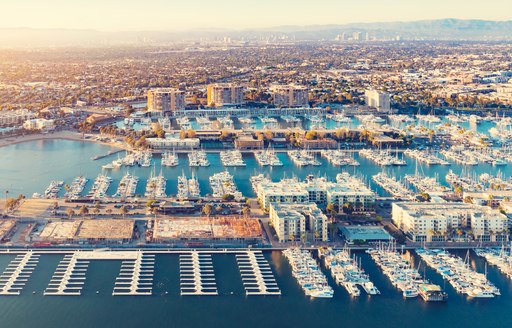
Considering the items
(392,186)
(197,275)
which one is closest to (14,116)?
(392,186)

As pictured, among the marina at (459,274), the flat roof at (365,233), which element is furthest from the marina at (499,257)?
the flat roof at (365,233)

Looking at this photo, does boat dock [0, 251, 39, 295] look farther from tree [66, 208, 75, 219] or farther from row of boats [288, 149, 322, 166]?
row of boats [288, 149, 322, 166]

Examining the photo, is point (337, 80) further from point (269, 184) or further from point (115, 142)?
point (269, 184)

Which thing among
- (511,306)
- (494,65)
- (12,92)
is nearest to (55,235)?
(511,306)

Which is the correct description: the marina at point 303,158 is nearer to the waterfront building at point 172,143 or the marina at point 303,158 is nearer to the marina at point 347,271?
the waterfront building at point 172,143

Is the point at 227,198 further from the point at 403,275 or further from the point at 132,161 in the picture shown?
the point at 132,161
